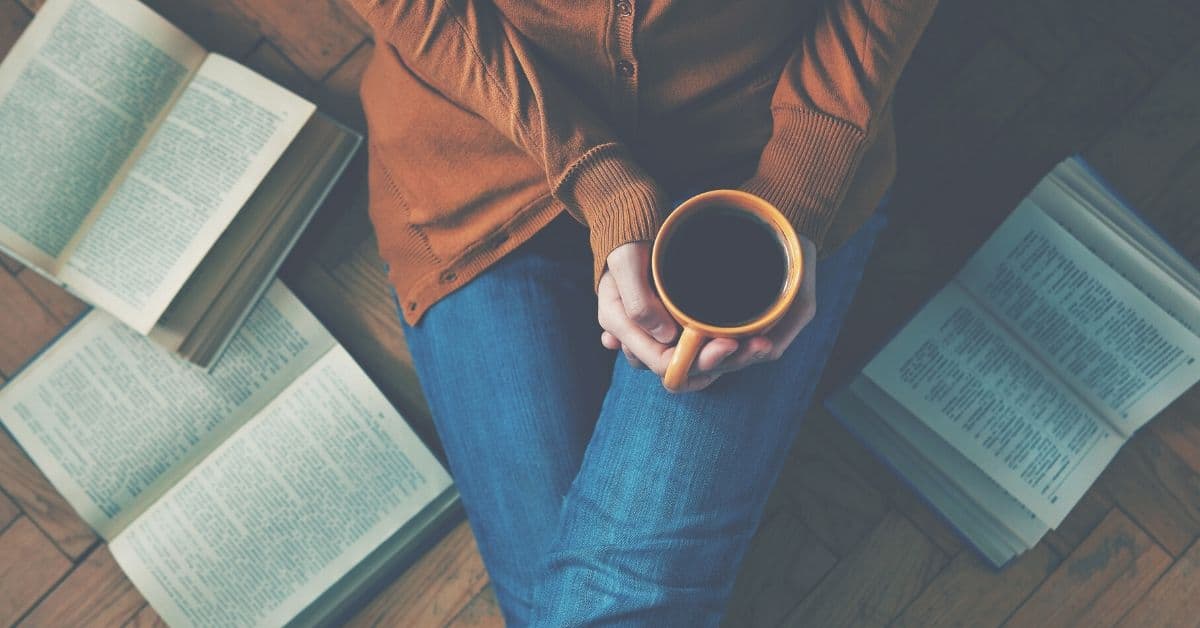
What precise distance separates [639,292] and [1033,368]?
1.92 ft

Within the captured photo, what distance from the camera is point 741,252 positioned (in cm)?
59

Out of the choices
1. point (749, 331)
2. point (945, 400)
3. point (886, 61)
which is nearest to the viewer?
point (749, 331)

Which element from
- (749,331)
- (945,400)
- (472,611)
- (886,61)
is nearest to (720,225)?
(749,331)

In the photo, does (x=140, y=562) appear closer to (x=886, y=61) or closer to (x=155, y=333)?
(x=155, y=333)

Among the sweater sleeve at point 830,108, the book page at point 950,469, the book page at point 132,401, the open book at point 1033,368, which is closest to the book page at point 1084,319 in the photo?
the open book at point 1033,368

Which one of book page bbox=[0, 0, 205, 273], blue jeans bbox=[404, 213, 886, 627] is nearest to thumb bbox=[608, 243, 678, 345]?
blue jeans bbox=[404, 213, 886, 627]

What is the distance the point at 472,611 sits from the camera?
1013 millimetres

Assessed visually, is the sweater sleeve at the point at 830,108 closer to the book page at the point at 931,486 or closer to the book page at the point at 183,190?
the book page at the point at 931,486

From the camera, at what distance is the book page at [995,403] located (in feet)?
3.13

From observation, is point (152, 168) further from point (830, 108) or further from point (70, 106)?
point (830, 108)

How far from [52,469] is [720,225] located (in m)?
0.88

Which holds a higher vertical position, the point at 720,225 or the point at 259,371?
the point at 720,225

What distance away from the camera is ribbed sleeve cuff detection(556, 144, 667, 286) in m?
0.66

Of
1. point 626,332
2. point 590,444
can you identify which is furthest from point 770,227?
point 590,444
